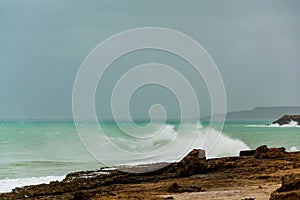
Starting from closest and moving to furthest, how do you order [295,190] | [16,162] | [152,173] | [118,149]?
[295,190] < [152,173] < [16,162] < [118,149]

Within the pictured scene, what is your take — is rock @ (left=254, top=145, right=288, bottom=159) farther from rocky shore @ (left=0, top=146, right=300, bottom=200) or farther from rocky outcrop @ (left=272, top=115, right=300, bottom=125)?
rocky outcrop @ (left=272, top=115, right=300, bottom=125)

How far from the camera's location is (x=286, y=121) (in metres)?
154

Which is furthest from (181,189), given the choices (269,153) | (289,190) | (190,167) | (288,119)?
(288,119)

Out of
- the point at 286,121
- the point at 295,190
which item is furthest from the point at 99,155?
the point at 286,121

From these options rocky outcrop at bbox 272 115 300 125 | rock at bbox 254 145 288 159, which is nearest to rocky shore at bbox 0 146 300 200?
rock at bbox 254 145 288 159

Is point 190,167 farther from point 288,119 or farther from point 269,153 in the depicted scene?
point 288,119

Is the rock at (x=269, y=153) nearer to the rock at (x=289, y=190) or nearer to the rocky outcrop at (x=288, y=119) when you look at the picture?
the rock at (x=289, y=190)

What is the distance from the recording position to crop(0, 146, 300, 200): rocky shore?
14.9 metres

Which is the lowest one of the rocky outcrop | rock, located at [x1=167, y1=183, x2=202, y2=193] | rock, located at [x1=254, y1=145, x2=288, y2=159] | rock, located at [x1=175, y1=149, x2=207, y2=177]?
rock, located at [x1=167, y1=183, x2=202, y2=193]

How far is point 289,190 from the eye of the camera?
1002 centimetres

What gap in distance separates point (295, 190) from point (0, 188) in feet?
54.6

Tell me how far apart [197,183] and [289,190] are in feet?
27.8

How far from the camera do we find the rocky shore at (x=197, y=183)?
1489cm

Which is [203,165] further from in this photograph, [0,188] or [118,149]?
[118,149]
